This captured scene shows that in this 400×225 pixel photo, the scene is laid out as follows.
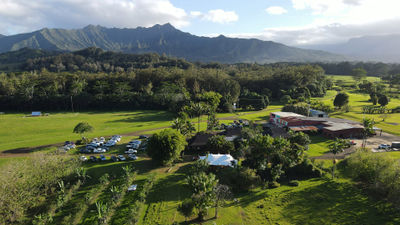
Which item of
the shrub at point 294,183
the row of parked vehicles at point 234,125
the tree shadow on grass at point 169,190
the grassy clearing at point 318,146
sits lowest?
the tree shadow on grass at point 169,190

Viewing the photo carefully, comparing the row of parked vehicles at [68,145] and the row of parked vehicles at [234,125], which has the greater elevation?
the row of parked vehicles at [234,125]

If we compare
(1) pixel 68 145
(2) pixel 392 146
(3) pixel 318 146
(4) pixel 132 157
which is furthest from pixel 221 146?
(2) pixel 392 146

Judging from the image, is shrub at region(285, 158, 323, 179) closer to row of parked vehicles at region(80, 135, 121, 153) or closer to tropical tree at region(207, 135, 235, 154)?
tropical tree at region(207, 135, 235, 154)

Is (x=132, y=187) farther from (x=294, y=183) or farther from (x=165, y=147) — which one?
(x=294, y=183)

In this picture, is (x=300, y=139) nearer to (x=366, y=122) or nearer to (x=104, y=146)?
(x=366, y=122)

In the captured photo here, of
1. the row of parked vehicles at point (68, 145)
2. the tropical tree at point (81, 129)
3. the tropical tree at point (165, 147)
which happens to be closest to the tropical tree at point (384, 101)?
the tropical tree at point (165, 147)

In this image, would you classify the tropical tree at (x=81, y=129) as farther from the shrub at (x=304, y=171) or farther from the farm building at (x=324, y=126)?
the farm building at (x=324, y=126)
